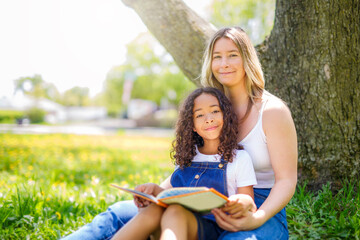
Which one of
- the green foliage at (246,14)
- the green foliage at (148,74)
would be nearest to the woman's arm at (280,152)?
the green foliage at (246,14)

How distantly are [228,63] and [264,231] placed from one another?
1102 mm

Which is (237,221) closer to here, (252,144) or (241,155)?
(241,155)

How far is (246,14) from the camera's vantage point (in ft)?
53.1

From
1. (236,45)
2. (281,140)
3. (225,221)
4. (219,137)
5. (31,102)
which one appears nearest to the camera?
(225,221)

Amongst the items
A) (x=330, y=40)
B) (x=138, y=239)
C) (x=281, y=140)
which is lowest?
(x=138, y=239)

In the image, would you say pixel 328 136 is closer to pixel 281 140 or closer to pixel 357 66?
pixel 357 66

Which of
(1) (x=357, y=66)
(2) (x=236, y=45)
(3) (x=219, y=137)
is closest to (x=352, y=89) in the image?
(1) (x=357, y=66)

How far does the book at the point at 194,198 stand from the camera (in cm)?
144

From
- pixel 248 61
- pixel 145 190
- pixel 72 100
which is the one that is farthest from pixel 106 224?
pixel 72 100

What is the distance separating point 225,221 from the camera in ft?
5.30

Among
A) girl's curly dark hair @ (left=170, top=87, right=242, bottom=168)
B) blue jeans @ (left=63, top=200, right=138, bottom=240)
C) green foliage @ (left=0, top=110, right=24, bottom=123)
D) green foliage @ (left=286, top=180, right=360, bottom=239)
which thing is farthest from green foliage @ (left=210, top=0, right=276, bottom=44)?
green foliage @ (left=0, top=110, right=24, bottom=123)

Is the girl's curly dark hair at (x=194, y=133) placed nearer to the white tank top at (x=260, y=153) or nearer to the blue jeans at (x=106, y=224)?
the white tank top at (x=260, y=153)

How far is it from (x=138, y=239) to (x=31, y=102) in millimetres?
28913

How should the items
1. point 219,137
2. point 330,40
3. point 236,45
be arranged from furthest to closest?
point 330,40 < point 236,45 < point 219,137
